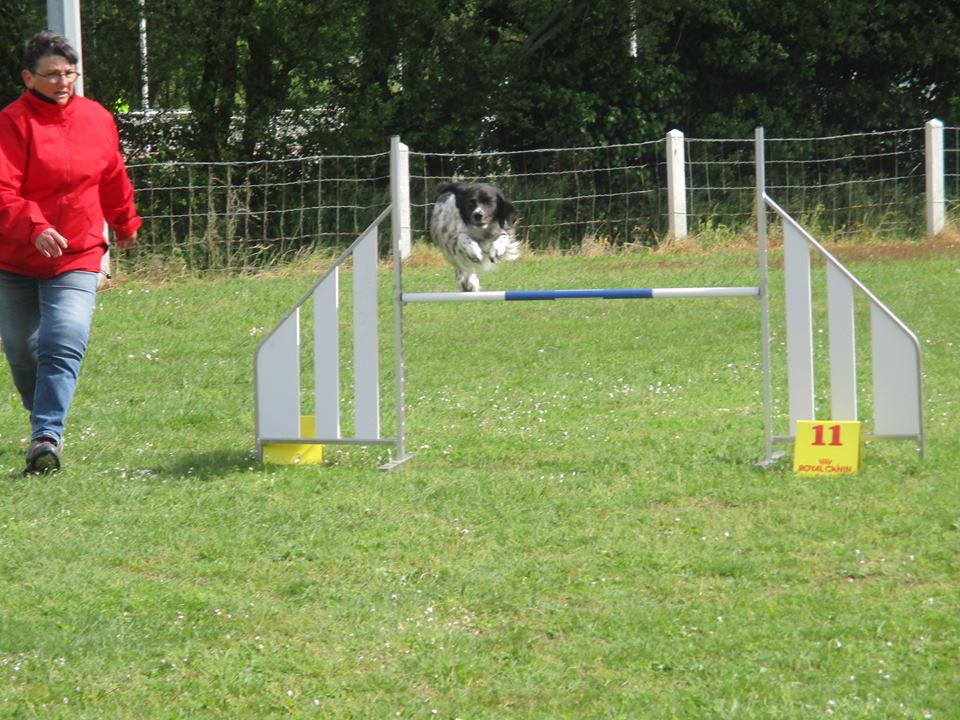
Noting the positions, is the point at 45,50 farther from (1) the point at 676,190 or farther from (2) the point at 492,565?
(1) the point at 676,190

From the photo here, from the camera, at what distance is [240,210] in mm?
15750

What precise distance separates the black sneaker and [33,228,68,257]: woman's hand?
0.87m

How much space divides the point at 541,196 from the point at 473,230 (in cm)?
881

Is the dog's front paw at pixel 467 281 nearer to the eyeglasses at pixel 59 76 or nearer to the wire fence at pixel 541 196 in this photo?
the eyeglasses at pixel 59 76

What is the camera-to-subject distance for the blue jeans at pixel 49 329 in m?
6.13

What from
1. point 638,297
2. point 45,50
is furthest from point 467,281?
point 45,50

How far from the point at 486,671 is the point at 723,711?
68 centimetres

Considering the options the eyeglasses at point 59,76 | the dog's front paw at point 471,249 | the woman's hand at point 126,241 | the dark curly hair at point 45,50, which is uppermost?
the dark curly hair at point 45,50

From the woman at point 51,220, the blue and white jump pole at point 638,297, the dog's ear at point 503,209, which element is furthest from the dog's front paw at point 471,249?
the woman at point 51,220

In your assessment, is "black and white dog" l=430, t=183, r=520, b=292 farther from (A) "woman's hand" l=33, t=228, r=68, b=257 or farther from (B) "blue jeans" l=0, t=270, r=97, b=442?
(A) "woman's hand" l=33, t=228, r=68, b=257

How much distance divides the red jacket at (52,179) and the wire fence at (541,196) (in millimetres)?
8681

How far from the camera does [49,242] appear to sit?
230 inches

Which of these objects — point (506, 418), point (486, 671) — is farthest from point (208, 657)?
→ point (506, 418)

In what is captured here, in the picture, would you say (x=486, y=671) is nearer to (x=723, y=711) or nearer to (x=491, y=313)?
(x=723, y=711)
